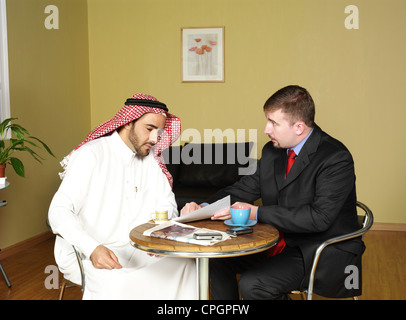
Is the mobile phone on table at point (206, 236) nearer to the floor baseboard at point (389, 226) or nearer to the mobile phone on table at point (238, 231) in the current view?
the mobile phone on table at point (238, 231)

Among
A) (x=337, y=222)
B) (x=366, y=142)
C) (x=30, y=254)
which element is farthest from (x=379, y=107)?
(x=30, y=254)

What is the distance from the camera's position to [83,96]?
19.4 ft

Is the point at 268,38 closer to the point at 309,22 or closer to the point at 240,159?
the point at 309,22

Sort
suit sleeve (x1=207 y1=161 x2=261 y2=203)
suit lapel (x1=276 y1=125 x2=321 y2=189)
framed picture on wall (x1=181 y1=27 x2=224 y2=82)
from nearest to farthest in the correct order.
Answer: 1. suit lapel (x1=276 y1=125 x2=321 y2=189)
2. suit sleeve (x1=207 y1=161 x2=261 y2=203)
3. framed picture on wall (x1=181 y1=27 x2=224 y2=82)

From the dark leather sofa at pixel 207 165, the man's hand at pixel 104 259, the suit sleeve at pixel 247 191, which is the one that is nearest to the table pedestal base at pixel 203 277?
the man's hand at pixel 104 259

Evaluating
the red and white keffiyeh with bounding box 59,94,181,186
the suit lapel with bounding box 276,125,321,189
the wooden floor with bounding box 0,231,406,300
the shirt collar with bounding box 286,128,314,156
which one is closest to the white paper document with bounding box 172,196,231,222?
the suit lapel with bounding box 276,125,321,189

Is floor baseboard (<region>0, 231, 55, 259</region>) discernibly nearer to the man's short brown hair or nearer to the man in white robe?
the man in white robe

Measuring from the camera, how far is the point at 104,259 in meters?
1.93

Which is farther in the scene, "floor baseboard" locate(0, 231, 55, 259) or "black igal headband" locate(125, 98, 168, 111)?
"floor baseboard" locate(0, 231, 55, 259)

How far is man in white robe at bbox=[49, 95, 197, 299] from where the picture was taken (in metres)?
2.12

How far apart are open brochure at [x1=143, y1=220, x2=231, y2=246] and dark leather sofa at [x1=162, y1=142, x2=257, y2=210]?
2.79 m

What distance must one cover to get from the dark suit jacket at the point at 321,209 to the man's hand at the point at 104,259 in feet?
2.35

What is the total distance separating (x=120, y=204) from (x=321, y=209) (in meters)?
1.04

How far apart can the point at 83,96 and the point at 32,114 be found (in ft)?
4.10
